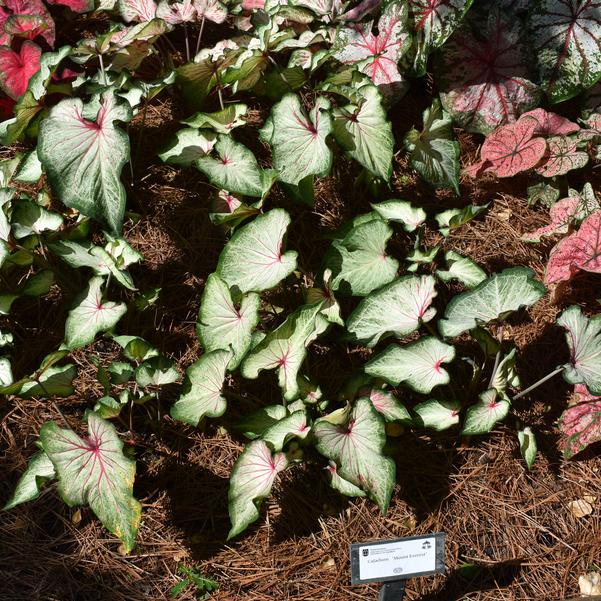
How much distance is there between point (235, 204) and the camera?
5.89 feet

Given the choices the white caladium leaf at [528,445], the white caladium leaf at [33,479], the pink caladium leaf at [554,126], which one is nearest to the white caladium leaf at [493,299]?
the white caladium leaf at [528,445]

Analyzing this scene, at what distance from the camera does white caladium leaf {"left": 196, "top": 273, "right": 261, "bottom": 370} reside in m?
1.54

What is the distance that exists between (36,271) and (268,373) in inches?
25.0

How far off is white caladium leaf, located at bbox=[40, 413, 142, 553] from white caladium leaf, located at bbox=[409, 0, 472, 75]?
125 centimetres

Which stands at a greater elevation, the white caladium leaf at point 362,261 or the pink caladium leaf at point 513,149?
the pink caladium leaf at point 513,149

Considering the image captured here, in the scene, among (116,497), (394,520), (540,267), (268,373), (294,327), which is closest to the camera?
(116,497)

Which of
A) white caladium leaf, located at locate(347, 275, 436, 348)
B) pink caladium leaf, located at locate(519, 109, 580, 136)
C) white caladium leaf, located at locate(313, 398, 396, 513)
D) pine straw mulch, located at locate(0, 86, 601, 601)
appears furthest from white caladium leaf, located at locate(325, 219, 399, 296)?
pink caladium leaf, located at locate(519, 109, 580, 136)

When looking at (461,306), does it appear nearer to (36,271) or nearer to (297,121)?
(297,121)

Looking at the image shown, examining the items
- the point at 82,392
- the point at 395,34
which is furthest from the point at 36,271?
the point at 395,34

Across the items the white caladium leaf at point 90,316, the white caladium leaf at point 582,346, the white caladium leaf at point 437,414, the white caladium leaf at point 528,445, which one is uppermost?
the white caladium leaf at point 582,346

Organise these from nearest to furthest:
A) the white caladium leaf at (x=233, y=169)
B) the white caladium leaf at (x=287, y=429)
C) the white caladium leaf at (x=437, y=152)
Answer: the white caladium leaf at (x=287, y=429)
the white caladium leaf at (x=233, y=169)
the white caladium leaf at (x=437, y=152)

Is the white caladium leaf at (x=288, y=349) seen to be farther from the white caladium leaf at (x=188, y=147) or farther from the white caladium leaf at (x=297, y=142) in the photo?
the white caladium leaf at (x=188, y=147)

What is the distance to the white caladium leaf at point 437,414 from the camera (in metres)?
1.55

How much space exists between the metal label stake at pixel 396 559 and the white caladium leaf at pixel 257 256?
0.57 metres
